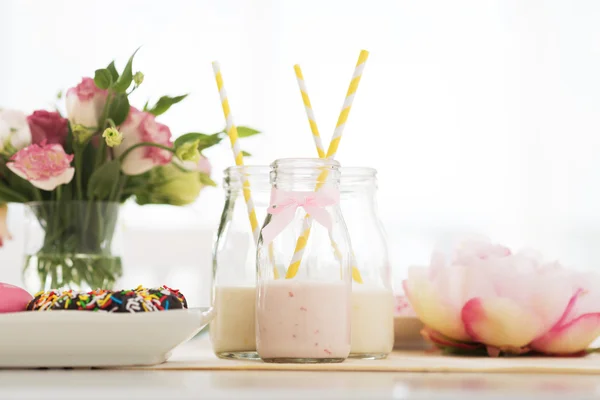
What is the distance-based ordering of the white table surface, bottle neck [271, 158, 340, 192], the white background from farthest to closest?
the white background < bottle neck [271, 158, 340, 192] < the white table surface

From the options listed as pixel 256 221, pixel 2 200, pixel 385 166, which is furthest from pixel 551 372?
pixel 385 166

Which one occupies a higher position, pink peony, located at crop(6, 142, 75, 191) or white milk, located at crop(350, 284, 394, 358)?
pink peony, located at crop(6, 142, 75, 191)

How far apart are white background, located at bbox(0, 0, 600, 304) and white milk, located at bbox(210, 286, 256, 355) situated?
8.00 ft

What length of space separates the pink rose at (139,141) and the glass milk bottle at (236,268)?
227 millimetres

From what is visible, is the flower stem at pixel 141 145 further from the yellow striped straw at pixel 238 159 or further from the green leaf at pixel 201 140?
the yellow striped straw at pixel 238 159

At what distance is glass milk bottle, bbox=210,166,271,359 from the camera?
90cm

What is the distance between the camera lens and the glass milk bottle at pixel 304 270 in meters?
0.80

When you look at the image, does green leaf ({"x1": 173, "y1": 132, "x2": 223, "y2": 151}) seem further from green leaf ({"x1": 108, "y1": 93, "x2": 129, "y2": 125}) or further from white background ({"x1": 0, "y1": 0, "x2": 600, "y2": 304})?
white background ({"x1": 0, "y1": 0, "x2": 600, "y2": 304})

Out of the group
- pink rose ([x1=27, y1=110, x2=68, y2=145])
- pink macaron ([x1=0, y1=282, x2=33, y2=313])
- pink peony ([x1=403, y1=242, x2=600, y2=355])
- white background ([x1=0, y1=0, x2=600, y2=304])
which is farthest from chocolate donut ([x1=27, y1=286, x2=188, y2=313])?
white background ([x1=0, y1=0, x2=600, y2=304])

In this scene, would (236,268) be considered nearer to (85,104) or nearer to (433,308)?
(433,308)

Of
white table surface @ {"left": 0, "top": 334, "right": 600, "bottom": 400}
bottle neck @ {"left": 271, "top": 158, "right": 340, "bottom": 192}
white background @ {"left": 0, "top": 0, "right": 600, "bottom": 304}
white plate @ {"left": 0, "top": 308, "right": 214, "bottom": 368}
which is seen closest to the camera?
white table surface @ {"left": 0, "top": 334, "right": 600, "bottom": 400}

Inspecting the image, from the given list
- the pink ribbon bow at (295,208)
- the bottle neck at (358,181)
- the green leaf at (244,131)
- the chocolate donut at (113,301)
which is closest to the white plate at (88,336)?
the chocolate donut at (113,301)

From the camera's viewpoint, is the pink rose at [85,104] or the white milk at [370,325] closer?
the white milk at [370,325]

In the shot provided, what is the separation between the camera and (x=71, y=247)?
1153mm
